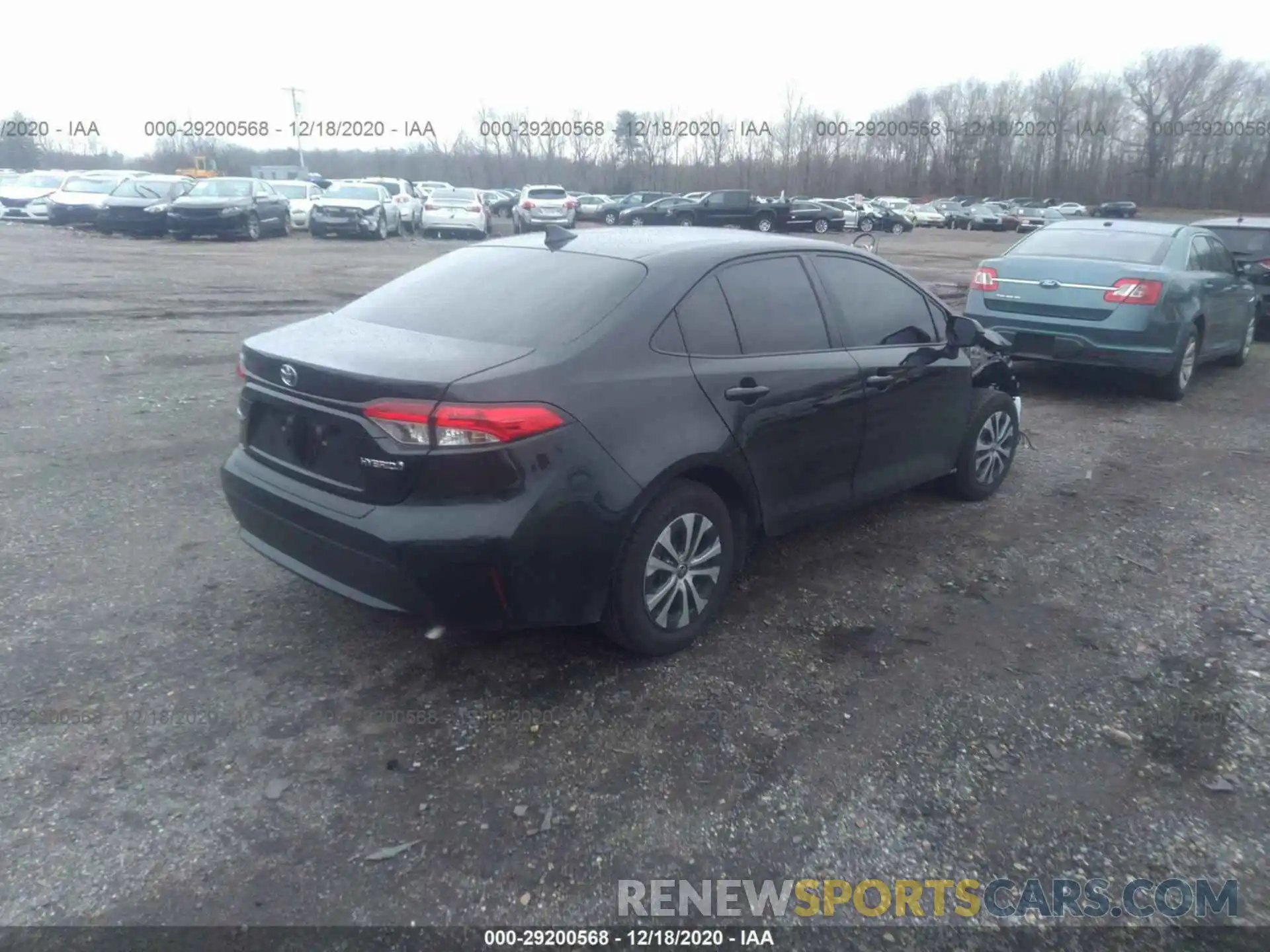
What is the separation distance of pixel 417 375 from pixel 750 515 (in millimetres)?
1610

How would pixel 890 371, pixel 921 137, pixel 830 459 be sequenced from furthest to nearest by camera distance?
pixel 921 137 < pixel 890 371 < pixel 830 459

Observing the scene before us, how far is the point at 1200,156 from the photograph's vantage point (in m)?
69.9

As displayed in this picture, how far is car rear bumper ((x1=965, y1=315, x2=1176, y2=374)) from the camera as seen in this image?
27.2 feet

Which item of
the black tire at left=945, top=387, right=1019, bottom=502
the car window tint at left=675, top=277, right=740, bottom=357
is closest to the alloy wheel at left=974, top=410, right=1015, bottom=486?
the black tire at left=945, top=387, right=1019, bottom=502

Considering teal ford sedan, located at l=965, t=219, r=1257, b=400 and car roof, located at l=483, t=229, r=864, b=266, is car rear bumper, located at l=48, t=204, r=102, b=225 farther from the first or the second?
car roof, located at l=483, t=229, r=864, b=266

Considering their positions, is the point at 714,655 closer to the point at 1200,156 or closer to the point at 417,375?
the point at 417,375

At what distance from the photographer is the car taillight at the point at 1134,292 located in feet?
26.9

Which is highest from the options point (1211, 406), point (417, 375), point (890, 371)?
point (417, 375)

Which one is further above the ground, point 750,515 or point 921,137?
point 921,137

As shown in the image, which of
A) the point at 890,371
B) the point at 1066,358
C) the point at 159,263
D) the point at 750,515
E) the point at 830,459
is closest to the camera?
the point at 750,515

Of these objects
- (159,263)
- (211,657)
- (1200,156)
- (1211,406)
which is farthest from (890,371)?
(1200,156)

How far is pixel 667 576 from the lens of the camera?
3781 millimetres

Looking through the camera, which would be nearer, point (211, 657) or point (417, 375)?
point (417, 375)

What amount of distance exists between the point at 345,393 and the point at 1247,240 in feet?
42.7
